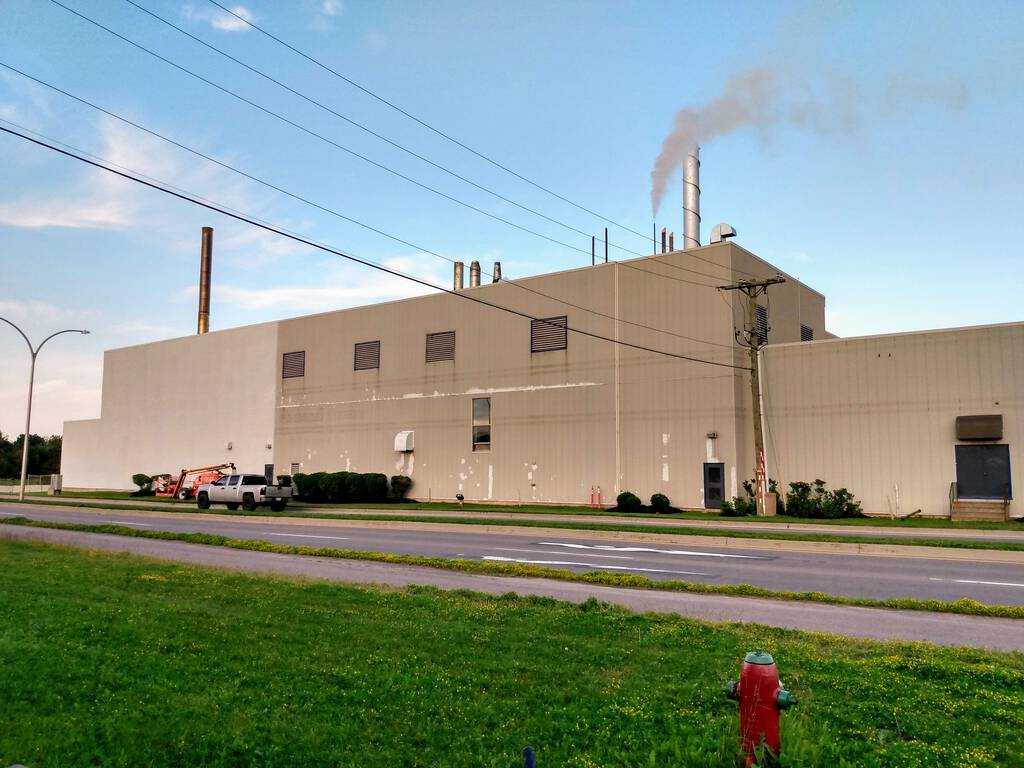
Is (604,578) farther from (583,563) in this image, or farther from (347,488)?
(347,488)

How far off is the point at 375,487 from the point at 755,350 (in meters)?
22.3

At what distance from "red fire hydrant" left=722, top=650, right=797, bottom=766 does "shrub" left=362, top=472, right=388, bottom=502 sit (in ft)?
134

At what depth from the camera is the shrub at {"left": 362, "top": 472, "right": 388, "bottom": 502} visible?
145ft

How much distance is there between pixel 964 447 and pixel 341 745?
30.2 m

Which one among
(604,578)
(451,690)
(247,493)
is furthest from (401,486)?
(451,690)

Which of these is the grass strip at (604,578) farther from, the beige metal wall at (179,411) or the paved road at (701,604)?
the beige metal wall at (179,411)

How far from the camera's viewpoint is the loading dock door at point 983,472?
28.5 metres

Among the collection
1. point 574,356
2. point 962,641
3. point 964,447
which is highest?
point 574,356

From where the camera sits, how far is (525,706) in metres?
5.73

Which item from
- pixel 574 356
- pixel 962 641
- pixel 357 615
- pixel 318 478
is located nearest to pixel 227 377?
pixel 318 478

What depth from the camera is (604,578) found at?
13414 mm

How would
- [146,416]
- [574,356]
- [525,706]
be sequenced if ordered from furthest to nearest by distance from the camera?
[146,416], [574,356], [525,706]

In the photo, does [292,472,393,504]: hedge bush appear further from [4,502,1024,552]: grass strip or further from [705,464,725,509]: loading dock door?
[705,464,725,509]: loading dock door

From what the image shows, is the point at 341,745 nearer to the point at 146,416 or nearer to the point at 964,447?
the point at 964,447
